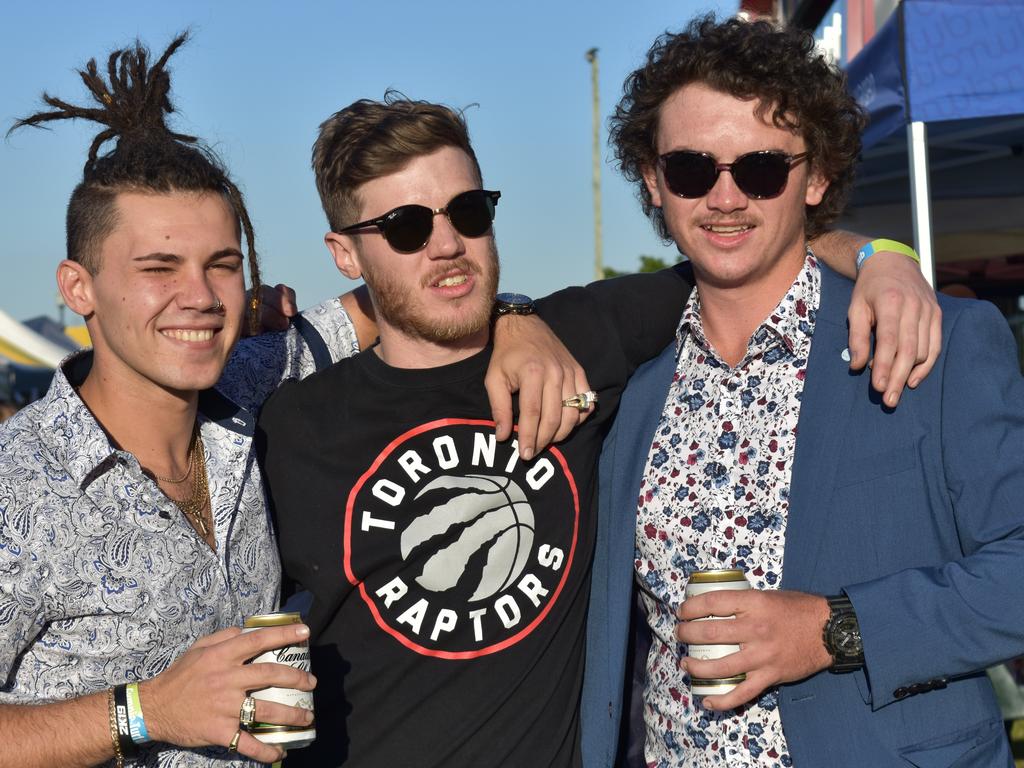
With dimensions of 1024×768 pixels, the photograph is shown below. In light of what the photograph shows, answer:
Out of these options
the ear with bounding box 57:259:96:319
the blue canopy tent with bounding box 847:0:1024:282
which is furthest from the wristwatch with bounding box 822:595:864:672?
the blue canopy tent with bounding box 847:0:1024:282

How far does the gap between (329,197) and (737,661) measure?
5.48 ft

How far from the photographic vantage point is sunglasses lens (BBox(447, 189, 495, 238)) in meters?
2.77

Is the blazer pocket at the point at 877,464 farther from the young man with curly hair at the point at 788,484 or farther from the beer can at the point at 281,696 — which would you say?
the beer can at the point at 281,696

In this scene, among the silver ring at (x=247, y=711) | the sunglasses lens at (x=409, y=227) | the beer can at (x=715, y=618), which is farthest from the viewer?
the sunglasses lens at (x=409, y=227)

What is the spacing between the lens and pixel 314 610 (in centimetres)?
256

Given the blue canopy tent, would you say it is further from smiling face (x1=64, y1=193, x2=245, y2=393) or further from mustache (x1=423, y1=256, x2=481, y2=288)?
smiling face (x1=64, y1=193, x2=245, y2=393)

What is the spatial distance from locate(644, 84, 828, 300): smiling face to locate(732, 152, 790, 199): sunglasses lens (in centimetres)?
2

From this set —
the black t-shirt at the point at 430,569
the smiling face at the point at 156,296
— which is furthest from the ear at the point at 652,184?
the smiling face at the point at 156,296

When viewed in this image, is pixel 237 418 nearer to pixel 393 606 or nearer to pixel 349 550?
pixel 349 550

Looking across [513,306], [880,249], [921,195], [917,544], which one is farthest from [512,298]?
[921,195]

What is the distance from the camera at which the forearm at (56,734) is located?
1.96 m

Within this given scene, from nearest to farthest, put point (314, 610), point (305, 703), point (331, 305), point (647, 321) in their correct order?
point (305, 703), point (314, 610), point (647, 321), point (331, 305)

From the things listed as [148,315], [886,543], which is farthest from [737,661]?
[148,315]

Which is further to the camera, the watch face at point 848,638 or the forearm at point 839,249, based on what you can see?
the forearm at point 839,249
